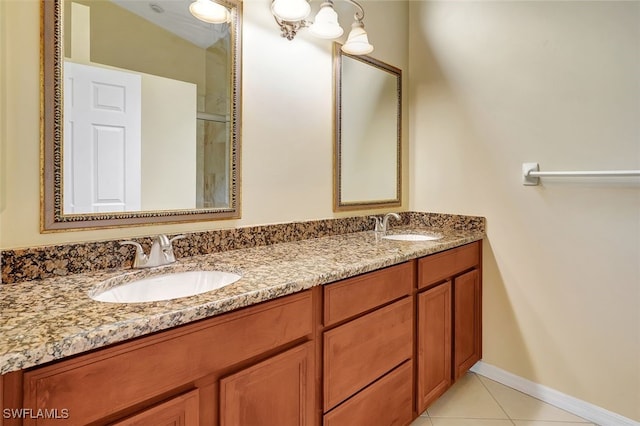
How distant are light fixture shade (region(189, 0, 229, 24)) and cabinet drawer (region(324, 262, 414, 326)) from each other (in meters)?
1.10

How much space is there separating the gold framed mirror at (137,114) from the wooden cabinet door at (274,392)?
649mm

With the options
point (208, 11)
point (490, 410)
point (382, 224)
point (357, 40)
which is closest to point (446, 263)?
point (382, 224)

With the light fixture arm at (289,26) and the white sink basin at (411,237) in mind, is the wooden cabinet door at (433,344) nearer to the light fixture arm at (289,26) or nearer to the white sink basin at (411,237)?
the white sink basin at (411,237)

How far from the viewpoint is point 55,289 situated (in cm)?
91

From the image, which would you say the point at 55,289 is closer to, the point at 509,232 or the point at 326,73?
the point at 326,73

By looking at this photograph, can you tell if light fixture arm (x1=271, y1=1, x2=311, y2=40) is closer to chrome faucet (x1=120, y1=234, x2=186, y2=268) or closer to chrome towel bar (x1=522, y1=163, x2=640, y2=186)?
chrome faucet (x1=120, y1=234, x2=186, y2=268)

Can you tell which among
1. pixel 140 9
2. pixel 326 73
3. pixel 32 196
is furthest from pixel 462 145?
pixel 32 196

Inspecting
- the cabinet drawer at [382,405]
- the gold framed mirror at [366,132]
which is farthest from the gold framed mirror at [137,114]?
the cabinet drawer at [382,405]

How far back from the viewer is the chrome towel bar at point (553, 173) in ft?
4.86

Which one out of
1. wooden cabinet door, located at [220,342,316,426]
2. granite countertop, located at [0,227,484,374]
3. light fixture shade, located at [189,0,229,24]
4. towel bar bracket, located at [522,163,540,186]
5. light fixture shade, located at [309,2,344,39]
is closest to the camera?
granite countertop, located at [0,227,484,374]

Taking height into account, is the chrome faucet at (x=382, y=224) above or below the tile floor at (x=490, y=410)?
above

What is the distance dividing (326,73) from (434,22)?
0.93 metres

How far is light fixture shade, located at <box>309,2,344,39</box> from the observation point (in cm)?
160

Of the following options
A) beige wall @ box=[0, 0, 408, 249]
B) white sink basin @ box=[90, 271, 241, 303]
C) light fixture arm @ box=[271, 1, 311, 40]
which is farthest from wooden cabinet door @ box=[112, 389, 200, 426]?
light fixture arm @ box=[271, 1, 311, 40]
